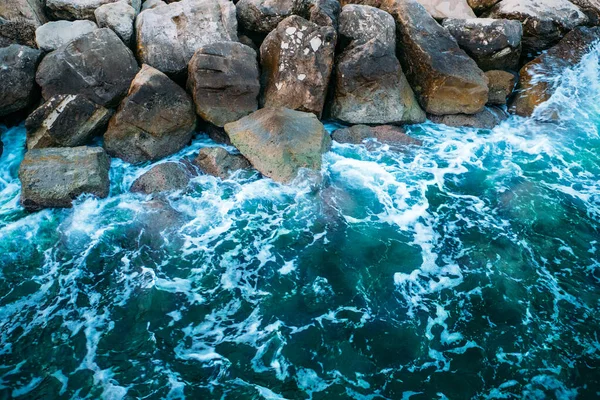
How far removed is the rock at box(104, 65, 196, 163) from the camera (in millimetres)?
7531

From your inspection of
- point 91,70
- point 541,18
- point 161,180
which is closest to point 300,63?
point 161,180

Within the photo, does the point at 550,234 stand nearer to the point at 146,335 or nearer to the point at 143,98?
the point at 146,335

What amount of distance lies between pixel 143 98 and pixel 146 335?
4220 millimetres

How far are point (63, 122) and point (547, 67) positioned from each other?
10261mm

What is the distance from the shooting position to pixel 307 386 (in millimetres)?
4555

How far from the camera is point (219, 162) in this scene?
745 cm

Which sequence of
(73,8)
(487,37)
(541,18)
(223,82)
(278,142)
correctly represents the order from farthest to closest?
(541,18) < (487,37) < (73,8) < (223,82) < (278,142)

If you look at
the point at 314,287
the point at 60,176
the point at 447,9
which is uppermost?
the point at 447,9

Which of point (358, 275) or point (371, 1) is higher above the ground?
point (371, 1)

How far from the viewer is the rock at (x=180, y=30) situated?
8.30m

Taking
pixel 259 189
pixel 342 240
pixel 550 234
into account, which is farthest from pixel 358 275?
pixel 550 234

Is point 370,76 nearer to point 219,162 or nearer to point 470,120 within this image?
point 470,120

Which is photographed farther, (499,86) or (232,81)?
(499,86)

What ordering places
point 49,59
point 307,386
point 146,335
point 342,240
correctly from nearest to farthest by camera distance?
1. point 307,386
2. point 146,335
3. point 342,240
4. point 49,59
